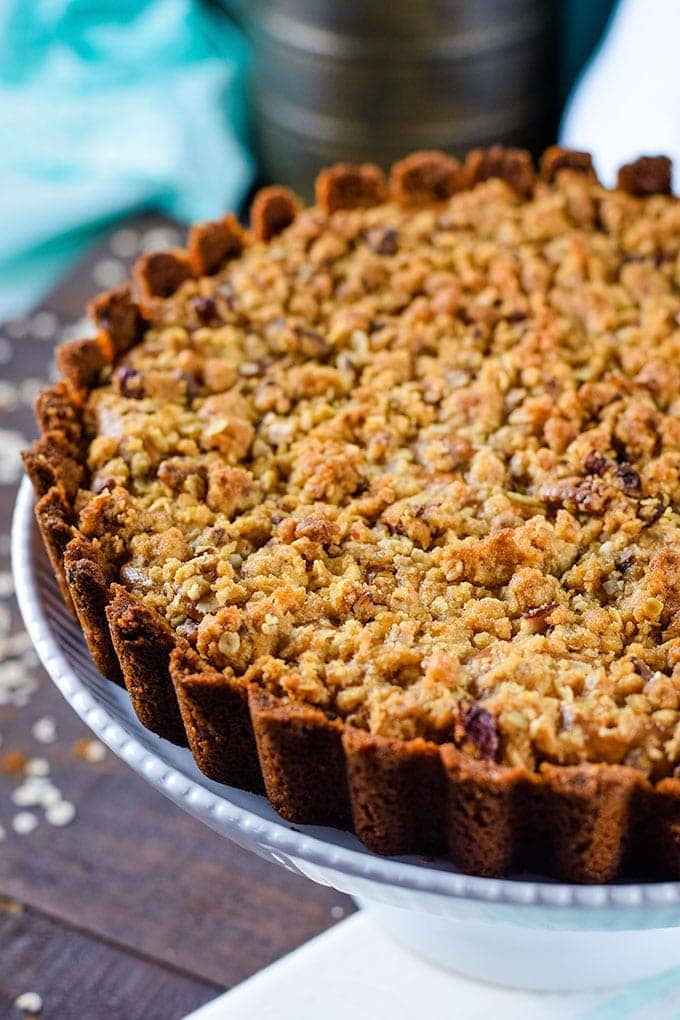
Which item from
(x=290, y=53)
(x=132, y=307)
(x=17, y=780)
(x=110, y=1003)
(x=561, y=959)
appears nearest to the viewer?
(x=561, y=959)

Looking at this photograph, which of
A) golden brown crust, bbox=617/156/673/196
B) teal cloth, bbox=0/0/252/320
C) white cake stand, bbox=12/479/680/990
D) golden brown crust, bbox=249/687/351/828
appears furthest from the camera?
A: teal cloth, bbox=0/0/252/320

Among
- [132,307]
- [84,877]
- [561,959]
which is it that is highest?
[132,307]

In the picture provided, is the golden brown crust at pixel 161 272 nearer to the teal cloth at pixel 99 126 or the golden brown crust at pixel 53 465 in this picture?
the golden brown crust at pixel 53 465

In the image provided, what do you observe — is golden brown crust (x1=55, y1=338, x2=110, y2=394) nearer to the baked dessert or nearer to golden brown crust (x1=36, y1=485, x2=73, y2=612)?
the baked dessert

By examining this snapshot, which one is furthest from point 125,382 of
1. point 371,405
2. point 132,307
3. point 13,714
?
point 13,714

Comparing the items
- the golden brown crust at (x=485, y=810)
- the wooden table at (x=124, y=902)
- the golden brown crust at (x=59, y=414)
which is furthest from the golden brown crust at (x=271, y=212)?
the golden brown crust at (x=485, y=810)

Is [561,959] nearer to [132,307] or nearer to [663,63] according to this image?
[132,307]

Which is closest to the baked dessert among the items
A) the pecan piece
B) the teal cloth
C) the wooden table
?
the pecan piece

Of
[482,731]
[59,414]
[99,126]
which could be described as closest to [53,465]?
[59,414]
